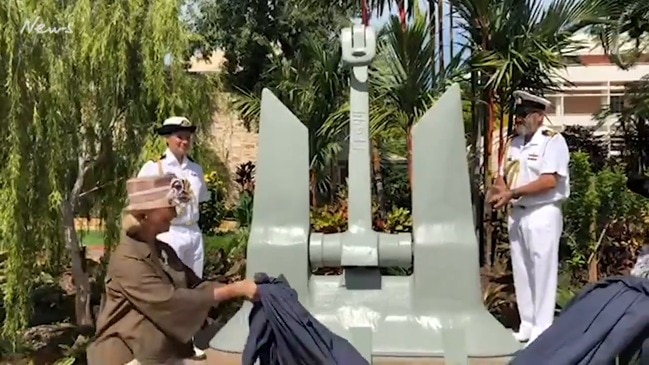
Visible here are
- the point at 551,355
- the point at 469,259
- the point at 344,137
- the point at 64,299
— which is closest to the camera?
the point at 551,355

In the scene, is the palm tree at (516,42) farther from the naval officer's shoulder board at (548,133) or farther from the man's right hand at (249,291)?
the man's right hand at (249,291)

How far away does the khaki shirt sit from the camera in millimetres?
3213

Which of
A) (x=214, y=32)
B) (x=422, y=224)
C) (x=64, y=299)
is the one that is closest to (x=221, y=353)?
(x=422, y=224)

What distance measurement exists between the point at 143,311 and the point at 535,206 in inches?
111

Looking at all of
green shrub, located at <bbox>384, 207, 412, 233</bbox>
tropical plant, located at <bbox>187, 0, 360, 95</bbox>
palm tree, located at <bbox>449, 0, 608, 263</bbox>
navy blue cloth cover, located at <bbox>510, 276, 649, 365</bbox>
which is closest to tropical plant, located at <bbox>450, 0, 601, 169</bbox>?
palm tree, located at <bbox>449, 0, 608, 263</bbox>

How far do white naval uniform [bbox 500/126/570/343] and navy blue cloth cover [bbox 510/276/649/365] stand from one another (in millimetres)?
2426

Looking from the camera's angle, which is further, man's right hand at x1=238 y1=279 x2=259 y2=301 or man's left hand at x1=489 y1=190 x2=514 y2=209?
man's left hand at x1=489 y1=190 x2=514 y2=209

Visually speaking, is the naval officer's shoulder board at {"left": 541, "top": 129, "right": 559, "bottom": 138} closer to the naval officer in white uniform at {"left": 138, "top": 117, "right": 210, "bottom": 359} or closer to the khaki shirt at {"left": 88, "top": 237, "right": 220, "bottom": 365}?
the naval officer in white uniform at {"left": 138, "top": 117, "right": 210, "bottom": 359}

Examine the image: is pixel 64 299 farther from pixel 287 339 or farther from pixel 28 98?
pixel 287 339

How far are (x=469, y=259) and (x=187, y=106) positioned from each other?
397cm

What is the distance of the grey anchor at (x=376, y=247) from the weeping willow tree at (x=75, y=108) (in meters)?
2.80

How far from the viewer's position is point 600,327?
2799mm

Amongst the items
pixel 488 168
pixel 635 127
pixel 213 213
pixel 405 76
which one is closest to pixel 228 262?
pixel 405 76

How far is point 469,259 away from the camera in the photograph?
5082 mm
